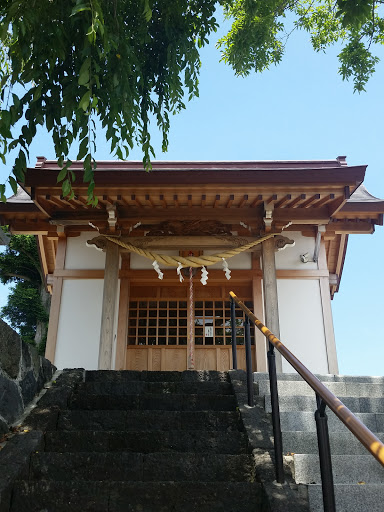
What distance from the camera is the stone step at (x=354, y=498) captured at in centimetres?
248

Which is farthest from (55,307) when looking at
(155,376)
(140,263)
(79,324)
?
(155,376)

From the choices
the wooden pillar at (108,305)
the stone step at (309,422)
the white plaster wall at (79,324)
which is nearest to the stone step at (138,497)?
the stone step at (309,422)

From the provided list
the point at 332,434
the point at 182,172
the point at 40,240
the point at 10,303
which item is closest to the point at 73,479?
the point at 332,434

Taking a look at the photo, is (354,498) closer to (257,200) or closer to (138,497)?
(138,497)

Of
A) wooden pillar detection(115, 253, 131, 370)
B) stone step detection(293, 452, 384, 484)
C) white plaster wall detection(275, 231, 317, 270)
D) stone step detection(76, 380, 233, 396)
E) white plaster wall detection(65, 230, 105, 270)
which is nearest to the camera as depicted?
stone step detection(293, 452, 384, 484)

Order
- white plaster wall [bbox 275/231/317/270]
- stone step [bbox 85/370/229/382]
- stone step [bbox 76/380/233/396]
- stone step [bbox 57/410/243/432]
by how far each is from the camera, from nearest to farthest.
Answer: stone step [bbox 57/410/243/432] → stone step [bbox 76/380/233/396] → stone step [bbox 85/370/229/382] → white plaster wall [bbox 275/231/317/270]

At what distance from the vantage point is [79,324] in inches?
290

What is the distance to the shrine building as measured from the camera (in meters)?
6.52

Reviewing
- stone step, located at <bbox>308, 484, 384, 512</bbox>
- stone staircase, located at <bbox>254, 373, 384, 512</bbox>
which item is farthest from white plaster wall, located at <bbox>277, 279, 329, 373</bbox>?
stone step, located at <bbox>308, 484, 384, 512</bbox>

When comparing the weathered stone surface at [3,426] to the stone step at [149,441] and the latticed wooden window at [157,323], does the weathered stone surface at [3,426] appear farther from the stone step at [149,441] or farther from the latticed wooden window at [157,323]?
the latticed wooden window at [157,323]

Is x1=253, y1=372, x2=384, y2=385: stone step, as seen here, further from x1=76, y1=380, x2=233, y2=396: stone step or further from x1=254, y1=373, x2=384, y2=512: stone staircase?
x1=76, y1=380, x2=233, y2=396: stone step

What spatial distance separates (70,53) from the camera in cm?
363

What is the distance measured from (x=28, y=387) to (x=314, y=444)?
7.20 feet

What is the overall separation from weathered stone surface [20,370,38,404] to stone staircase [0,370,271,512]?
11cm
